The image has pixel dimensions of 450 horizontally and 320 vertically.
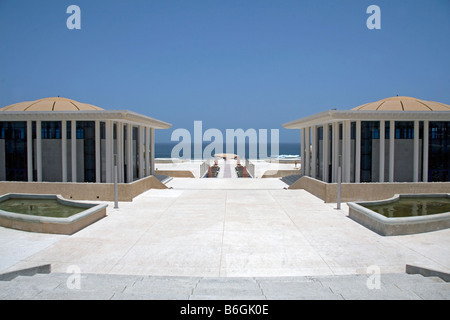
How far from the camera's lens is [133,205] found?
58.3 ft

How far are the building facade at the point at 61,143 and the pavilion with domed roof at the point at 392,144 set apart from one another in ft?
42.4

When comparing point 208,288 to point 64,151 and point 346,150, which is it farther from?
point 64,151

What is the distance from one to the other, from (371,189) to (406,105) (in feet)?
26.2

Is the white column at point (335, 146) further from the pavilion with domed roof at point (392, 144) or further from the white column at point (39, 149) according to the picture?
the white column at point (39, 149)

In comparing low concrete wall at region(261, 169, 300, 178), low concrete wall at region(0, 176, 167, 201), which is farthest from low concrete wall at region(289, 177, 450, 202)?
low concrete wall at region(261, 169, 300, 178)

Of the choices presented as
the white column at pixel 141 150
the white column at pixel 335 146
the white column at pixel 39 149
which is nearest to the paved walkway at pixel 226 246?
the white column at pixel 335 146

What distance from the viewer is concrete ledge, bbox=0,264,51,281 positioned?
26.3ft

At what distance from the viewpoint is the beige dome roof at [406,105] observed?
22703mm

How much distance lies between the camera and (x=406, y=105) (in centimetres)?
2306

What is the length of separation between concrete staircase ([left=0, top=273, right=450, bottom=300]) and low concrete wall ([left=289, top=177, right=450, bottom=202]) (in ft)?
34.1

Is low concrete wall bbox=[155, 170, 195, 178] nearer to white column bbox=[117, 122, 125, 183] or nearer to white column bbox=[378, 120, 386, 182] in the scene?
white column bbox=[117, 122, 125, 183]

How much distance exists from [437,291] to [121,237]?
964cm

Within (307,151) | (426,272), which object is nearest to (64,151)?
(307,151)

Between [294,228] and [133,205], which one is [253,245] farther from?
[133,205]
